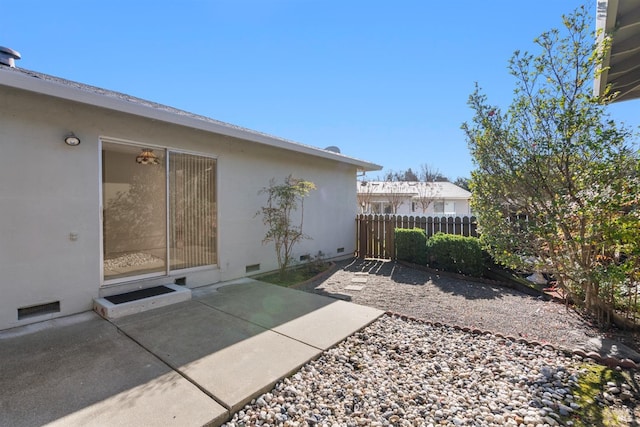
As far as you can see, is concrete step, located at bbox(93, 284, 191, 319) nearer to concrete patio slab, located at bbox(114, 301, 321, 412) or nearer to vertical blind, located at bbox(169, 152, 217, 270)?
concrete patio slab, located at bbox(114, 301, 321, 412)

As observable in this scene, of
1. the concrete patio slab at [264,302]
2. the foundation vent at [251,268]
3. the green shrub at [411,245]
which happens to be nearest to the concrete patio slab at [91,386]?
the concrete patio slab at [264,302]

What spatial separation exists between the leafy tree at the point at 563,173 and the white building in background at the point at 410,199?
17.5m

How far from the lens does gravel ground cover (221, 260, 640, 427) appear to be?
2.17 m

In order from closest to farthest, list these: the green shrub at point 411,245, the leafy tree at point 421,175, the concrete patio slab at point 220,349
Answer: the concrete patio slab at point 220,349 → the green shrub at point 411,245 → the leafy tree at point 421,175

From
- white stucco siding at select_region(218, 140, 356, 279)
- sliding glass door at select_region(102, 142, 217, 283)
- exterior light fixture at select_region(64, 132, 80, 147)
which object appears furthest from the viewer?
white stucco siding at select_region(218, 140, 356, 279)

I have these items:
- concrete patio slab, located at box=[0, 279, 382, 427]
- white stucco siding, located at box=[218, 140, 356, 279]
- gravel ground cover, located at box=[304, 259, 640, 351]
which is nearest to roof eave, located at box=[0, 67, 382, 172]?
white stucco siding, located at box=[218, 140, 356, 279]

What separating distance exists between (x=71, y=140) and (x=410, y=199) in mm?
21695

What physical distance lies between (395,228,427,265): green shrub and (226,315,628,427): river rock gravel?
4134mm

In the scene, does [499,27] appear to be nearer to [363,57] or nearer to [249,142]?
[363,57]

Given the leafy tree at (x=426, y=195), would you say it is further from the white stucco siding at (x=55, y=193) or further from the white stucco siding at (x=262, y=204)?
the white stucco siding at (x=55, y=193)

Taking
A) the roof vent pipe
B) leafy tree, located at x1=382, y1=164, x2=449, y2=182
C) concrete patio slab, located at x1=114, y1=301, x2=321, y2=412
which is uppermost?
leafy tree, located at x1=382, y1=164, x2=449, y2=182

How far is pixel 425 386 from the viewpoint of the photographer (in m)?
2.55

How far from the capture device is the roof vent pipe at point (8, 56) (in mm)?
4129

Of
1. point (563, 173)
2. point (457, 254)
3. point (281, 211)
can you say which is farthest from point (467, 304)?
point (281, 211)
